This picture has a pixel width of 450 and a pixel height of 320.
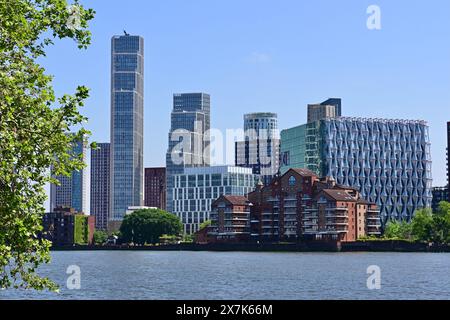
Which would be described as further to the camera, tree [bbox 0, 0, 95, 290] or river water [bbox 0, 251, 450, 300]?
river water [bbox 0, 251, 450, 300]

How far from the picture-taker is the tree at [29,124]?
25.2m

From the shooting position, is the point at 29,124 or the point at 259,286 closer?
the point at 29,124

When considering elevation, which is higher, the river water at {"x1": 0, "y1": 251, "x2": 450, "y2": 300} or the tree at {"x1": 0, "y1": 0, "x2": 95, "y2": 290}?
the tree at {"x1": 0, "y1": 0, "x2": 95, "y2": 290}

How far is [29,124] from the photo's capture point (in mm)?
25766

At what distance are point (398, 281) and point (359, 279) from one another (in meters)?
5.38

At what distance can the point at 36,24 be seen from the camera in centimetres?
2703

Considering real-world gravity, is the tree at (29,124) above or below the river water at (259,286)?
above

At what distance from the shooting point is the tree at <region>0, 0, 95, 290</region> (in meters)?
25.2

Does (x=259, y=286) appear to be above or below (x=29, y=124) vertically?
below

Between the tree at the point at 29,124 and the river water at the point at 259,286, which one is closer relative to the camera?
the tree at the point at 29,124
